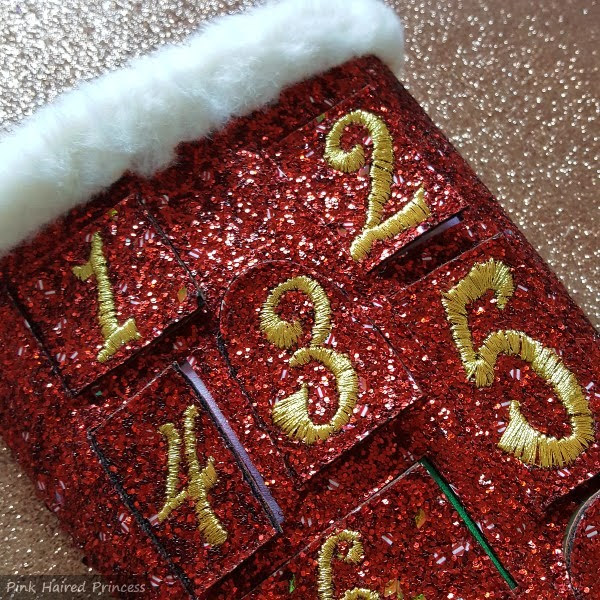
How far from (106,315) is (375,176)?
0.26m

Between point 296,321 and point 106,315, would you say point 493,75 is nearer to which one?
point 296,321

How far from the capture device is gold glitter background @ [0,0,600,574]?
2.41 ft

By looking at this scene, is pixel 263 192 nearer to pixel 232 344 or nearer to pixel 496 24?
pixel 232 344

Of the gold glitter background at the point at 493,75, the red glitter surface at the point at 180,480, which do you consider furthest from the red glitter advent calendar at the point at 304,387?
the gold glitter background at the point at 493,75

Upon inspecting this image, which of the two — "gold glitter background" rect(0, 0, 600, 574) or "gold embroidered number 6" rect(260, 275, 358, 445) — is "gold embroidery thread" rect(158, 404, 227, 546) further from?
"gold glitter background" rect(0, 0, 600, 574)

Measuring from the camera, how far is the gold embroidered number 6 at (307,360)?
1.83 feet

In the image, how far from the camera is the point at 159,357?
22.5 inches

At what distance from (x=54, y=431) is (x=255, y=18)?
1.26 feet

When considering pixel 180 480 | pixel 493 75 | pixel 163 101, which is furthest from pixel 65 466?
pixel 493 75

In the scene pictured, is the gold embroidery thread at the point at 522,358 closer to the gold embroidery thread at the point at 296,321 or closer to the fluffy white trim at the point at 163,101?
the gold embroidery thread at the point at 296,321

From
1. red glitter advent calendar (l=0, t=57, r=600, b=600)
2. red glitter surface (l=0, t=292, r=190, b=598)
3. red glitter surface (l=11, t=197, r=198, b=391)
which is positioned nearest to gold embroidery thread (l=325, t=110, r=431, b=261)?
red glitter advent calendar (l=0, t=57, r=600, b=600)

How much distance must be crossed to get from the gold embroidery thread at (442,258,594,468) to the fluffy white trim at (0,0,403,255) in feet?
0.75

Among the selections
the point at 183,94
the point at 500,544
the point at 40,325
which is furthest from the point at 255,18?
the point at 500,544

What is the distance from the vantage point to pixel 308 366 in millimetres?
565
